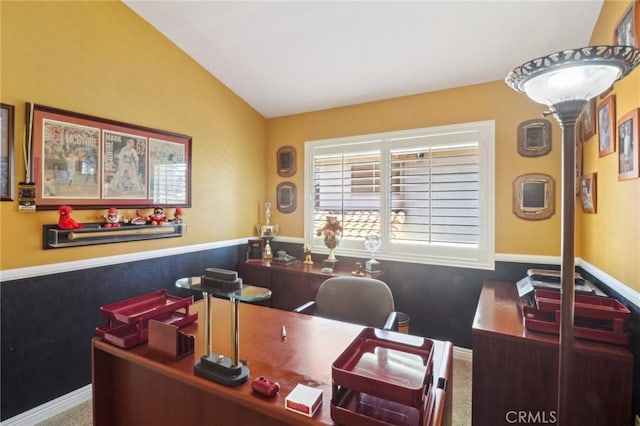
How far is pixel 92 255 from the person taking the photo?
219cm

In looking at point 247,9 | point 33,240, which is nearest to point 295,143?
point 247,9

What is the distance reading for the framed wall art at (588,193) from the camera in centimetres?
188

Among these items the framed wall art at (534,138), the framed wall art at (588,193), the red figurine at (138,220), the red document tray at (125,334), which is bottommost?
→ the red document tray at (125,334)

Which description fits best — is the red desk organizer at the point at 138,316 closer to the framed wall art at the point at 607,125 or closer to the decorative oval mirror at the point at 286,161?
the decorative oval mirror at the point at 286,161

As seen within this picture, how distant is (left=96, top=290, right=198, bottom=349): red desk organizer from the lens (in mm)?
1292

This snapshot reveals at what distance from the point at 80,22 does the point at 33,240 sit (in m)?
1.50

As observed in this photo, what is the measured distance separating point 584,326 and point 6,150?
3286mm

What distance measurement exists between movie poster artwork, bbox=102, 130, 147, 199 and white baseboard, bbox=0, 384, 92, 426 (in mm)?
1395

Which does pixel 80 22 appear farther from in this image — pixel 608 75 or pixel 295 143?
pixel 608 75

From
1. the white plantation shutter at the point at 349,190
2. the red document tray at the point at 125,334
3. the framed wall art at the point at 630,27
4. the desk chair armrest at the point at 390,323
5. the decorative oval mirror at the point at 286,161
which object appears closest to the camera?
the red document tray at the point at 125,334

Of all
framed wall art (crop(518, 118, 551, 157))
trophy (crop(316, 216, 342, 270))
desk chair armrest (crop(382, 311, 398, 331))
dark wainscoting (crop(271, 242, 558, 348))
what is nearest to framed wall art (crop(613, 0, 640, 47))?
framed wall art (crop(518, 118, 551, 157))

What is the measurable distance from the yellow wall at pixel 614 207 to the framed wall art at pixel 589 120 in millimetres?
52

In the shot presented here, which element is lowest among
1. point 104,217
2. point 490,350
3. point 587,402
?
point 587,402

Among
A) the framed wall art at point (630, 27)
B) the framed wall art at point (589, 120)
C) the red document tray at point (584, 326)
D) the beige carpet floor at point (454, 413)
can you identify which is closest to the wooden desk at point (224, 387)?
the red document tray at point (584, 326)
